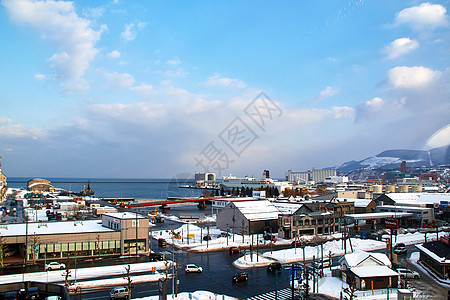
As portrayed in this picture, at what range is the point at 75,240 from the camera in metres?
27.4

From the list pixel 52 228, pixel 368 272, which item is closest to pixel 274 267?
pixel 368 272

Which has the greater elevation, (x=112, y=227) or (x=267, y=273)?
(x=112, y=227)

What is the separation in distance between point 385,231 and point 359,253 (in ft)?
73.0

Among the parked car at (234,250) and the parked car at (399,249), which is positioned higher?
the parked car at (234,250)

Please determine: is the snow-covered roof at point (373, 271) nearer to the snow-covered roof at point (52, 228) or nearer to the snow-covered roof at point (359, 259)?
the snow-covered roof at point (359, 259)

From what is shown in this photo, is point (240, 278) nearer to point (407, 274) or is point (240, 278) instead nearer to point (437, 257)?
point (407, 274)

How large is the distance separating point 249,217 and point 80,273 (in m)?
22.1

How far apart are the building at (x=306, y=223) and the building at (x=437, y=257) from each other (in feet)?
44.7

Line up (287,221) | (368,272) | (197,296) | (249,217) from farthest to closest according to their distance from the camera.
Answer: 1. (249,217)
2. (287,221)
3. (368,272)
4. (197,296)

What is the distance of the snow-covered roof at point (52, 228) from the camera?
92.3 ft

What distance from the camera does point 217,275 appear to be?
2327 centimetres

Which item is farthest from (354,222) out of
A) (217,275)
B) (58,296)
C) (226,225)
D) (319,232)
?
(58,296)

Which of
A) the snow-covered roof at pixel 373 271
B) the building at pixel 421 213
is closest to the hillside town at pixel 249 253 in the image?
the snow-covered roof at pixel 373 271

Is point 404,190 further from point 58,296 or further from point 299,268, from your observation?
point 58,296
